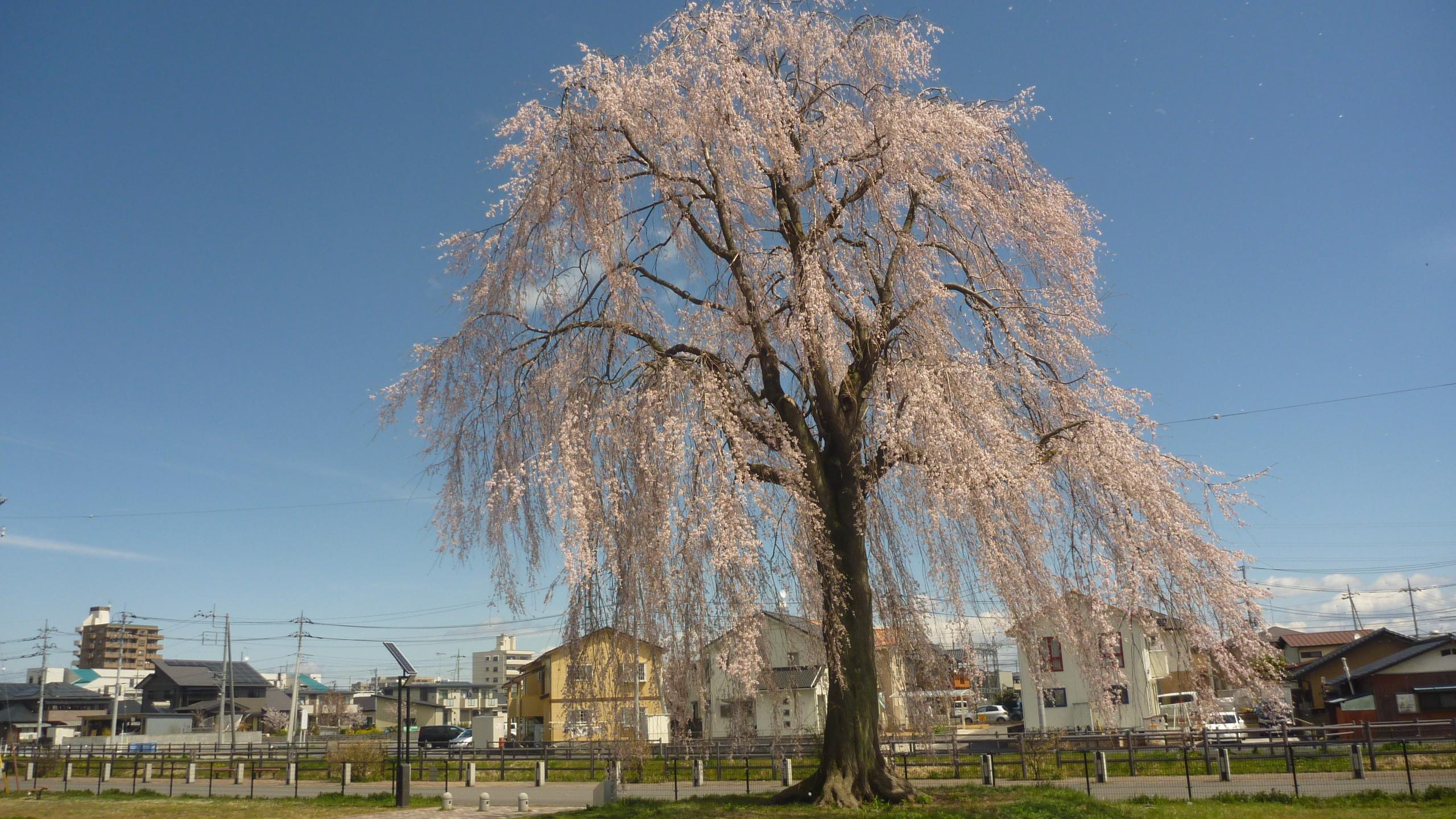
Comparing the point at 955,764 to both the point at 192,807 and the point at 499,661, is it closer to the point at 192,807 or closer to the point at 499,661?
the point at 192,807

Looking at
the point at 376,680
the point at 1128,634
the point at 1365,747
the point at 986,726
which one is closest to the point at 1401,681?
the point at 1365,747

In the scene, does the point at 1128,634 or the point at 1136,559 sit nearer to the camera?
the point at 1136,559

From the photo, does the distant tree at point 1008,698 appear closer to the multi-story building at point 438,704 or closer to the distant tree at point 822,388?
the multi-story building at point 438,704

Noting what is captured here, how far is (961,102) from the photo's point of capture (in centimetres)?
1309

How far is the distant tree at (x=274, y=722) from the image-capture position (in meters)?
76.1

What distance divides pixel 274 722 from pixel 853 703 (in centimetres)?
7740

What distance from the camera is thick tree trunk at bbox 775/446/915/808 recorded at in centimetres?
1220

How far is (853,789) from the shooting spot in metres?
12.2

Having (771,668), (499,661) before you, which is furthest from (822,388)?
(499,661)

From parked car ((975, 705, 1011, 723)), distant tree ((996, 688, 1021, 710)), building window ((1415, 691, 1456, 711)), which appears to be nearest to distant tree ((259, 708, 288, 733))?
parked car ((975, 705, 1011, 723))

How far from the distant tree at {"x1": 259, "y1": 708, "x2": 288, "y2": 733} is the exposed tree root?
76125mm

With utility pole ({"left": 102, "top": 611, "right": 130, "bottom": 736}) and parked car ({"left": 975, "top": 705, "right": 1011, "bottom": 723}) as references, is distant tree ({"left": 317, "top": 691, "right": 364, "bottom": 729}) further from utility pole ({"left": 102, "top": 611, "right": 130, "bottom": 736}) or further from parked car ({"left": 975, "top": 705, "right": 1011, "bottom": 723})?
parked car ({"left": 975, "top": 705, "right": 1011, "bottom": 723})

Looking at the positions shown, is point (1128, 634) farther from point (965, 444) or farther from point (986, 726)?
point (986, 726)

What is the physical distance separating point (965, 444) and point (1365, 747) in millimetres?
18308
